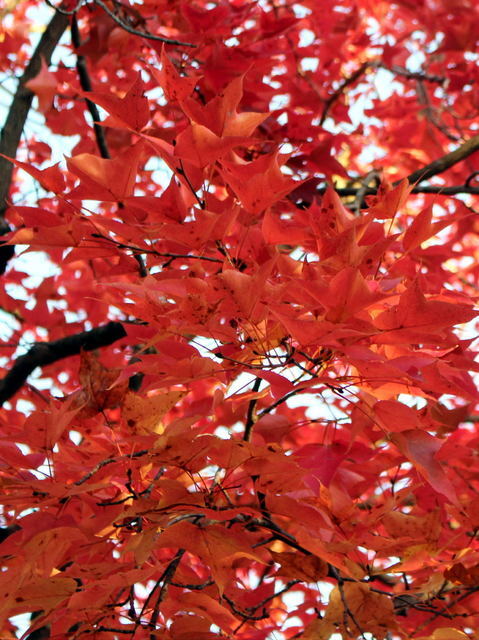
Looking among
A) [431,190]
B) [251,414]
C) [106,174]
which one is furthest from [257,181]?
[431,190]

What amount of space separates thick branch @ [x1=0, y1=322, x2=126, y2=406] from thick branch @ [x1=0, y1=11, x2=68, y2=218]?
363 millimetres

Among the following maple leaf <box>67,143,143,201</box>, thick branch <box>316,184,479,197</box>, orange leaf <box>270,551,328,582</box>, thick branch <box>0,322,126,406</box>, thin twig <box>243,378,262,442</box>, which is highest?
thick branch <box>316,184,479,197</box>

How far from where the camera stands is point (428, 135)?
2.57m

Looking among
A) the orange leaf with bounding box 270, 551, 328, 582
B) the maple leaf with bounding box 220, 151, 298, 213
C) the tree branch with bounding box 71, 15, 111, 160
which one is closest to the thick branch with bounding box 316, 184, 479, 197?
the tree branch with bounding box 71, 15, 111, 160

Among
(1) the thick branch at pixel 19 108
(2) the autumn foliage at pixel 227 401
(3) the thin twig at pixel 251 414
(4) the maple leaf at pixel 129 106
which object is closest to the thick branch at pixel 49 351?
(1) the thick branch at pixel 19 108

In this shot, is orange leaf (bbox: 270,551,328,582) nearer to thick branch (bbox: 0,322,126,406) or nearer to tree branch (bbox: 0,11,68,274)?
thick branch (bbox: 0,322,126,406)

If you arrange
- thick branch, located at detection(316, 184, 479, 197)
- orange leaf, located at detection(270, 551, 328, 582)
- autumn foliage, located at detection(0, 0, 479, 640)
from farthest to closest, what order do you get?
thick branch, located at detection(316, 184, 479, 197) → orange leaf, located at detection(270, 551, 328, 582) → autumn foliage, located at detection(0, 0, 479, 640)

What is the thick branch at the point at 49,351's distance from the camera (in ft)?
5.60

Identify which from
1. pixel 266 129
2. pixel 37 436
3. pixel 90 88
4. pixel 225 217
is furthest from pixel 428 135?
pixel 37 436

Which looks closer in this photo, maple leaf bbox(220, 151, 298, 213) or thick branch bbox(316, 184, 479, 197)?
maple leaf bbox(220, 151, 298, 213)

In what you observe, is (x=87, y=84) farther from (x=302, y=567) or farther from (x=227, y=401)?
(x=302, y=567)

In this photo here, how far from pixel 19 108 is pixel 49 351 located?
0.65m

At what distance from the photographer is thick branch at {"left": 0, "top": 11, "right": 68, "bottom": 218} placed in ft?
5.47

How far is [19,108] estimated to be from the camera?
1.71m
